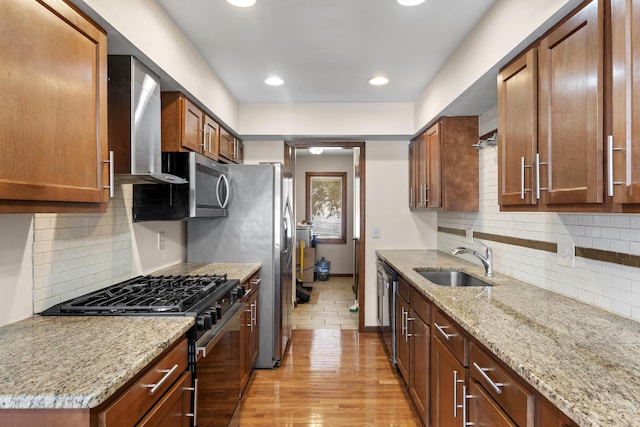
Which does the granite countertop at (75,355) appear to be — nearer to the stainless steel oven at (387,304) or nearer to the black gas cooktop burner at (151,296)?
the black gas cooktop burner at (151,296)

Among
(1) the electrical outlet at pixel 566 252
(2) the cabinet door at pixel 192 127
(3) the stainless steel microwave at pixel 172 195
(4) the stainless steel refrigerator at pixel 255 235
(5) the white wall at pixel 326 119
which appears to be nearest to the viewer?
(1) the electrical outlet at pixel 566 252

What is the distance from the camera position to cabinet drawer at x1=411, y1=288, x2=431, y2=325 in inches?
83.2

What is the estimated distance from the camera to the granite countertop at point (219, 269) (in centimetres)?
269

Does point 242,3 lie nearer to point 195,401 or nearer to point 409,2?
point 409,2

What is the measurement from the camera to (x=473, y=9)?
203 centimetres

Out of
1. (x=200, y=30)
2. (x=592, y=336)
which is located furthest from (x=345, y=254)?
(x=592, y=336)

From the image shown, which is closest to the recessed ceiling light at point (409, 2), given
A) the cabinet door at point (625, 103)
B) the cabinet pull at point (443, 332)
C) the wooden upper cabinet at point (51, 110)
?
the cabinet door at point (625, 103)

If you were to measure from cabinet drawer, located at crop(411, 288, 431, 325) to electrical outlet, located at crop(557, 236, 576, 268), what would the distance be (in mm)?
729

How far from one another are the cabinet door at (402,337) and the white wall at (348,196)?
4519 mm

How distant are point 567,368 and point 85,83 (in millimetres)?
1858

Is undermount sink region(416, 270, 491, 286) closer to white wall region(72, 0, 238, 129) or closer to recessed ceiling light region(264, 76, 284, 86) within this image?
recessed ceiling light region(264, 76, 284, 86)

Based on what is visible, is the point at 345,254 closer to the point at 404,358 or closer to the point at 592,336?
the point at 404,358

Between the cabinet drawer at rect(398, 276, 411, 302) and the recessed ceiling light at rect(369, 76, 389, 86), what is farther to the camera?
the recessed ceiling light at rect(369, 76, 389, 86)

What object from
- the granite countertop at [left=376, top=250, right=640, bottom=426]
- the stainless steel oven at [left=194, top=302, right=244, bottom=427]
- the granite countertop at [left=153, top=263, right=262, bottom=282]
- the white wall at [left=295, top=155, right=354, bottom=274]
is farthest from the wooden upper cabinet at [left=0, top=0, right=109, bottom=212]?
the white wall at [left=295, top=155, right=354, bottom=274]
